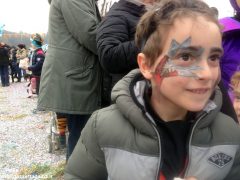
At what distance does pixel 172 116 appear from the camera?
1445 mm

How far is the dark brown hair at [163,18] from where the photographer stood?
4.38ft

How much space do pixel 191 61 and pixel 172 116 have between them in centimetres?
28

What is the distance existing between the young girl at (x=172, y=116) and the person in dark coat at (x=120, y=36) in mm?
474

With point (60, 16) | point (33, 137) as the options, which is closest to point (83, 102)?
point (60, 16)

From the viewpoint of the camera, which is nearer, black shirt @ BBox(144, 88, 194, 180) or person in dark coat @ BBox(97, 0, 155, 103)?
black shirt @ BBox(144, 88, 194, 180)

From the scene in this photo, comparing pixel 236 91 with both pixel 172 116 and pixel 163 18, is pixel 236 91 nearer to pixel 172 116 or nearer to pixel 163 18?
pixel 172 116

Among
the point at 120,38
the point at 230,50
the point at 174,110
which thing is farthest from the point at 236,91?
the point at 120,38

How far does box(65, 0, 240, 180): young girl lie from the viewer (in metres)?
1.29

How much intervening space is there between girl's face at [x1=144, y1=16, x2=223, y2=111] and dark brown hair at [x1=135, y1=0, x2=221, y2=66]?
0.09 feet

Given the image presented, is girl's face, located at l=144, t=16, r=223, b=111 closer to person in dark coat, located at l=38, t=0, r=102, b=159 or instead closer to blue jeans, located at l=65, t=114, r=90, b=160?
person in dark coat, located at l=38, t=0, r=102, b=159

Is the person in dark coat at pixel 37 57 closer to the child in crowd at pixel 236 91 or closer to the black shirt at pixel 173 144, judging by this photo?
the child in crowd at pixel 236 91

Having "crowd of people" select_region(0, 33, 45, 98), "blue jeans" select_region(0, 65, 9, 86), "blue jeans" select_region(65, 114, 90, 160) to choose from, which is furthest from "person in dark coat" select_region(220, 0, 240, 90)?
"blue jeans" select_region(0, 65, 9, 86)

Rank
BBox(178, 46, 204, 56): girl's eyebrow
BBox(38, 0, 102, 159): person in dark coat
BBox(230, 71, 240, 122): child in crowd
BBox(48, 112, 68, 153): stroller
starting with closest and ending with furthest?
BBox(178, 46, 204, 56): girl's eyebrow < BBox(230, 71, 240, 122): child in crowd < BBox(38, 0, 102, 159): person in dark coat < BBox(48, 112, 68, 153): stroller

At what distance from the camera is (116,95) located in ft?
4.81
